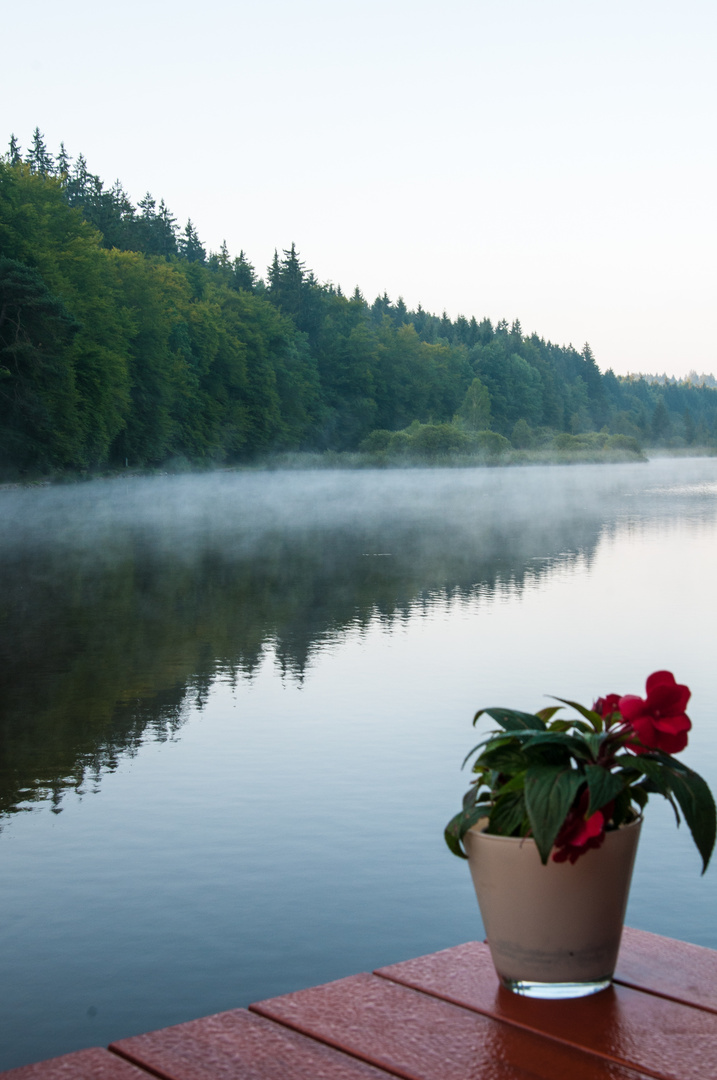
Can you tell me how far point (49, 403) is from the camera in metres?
61.5

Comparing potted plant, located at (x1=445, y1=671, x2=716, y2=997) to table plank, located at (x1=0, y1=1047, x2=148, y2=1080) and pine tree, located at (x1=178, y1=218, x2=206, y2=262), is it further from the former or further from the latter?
pine tree, located at (x1=178, y1=218, x2=206, y2=262)

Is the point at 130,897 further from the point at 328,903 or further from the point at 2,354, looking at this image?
the point at 2,354

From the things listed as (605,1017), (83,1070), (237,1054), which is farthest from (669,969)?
(83,1070)

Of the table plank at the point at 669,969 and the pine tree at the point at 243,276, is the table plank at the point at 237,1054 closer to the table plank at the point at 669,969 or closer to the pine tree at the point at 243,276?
the table plank at the point at 669,969

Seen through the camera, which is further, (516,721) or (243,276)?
(243,276)

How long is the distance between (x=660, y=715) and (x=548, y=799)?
1.30 feet

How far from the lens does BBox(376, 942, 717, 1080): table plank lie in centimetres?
268

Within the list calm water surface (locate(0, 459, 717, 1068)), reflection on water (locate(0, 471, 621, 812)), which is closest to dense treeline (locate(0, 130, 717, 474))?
reflection on water (locate(0, 471, 621, 812))

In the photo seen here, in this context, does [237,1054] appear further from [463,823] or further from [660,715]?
[660,715]

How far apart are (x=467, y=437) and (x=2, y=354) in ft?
210

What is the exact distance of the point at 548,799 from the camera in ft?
9.43

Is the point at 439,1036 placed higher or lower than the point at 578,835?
lower

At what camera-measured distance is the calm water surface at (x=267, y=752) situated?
4973 mm

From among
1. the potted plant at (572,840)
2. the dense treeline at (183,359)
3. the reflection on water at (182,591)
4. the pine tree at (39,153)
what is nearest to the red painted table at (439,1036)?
the potted plant at (572,840)
